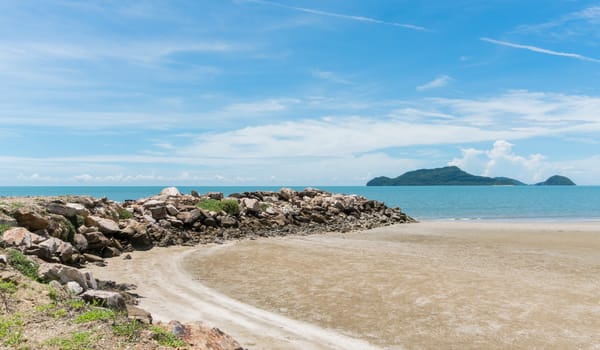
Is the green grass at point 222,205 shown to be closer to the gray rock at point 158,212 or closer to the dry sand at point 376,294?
the gray rock at point 158,212

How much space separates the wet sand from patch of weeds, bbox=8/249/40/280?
18.7 ft

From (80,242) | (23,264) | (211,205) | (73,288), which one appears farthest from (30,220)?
(211,205)

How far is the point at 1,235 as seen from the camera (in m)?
14.0

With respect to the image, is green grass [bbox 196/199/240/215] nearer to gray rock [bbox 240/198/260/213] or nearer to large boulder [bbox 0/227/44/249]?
gray rock [bbox 240/198/260/213]

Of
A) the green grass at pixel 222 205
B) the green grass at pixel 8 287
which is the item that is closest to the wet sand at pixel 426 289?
the green grass at pixel 8 287

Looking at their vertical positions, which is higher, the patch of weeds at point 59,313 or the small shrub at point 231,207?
the small shrub at point 231,207

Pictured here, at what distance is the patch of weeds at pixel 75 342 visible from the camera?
6959 mm

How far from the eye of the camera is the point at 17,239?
1373 cm

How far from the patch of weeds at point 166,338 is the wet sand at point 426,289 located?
462 cm

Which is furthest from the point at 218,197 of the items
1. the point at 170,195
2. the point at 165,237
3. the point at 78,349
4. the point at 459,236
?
the point at 78,349

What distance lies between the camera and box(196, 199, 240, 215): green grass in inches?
1303

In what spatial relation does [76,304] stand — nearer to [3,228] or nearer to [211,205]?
[3,228]

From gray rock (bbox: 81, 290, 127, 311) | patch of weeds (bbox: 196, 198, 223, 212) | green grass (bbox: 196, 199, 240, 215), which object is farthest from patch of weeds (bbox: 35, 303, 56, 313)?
green grass (bbox: 196, 199, 240, 215)

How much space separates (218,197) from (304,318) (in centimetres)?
2630
